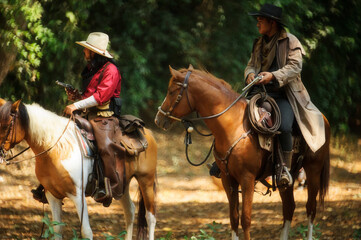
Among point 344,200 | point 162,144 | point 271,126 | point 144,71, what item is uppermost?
point 144,71

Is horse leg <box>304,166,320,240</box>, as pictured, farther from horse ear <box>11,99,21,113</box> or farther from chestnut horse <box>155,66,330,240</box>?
horse ear <box>11,99,21,113</box>

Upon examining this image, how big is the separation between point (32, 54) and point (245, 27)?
5067 mm

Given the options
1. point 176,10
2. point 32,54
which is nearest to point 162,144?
point 176,10

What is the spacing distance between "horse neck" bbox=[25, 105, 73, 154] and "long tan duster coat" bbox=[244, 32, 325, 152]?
86.8 inches

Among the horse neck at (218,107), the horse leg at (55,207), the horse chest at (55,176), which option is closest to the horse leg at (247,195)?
the horse neck at (218,107)

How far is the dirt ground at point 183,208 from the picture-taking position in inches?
309

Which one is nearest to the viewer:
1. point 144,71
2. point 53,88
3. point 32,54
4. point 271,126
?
point 271,126

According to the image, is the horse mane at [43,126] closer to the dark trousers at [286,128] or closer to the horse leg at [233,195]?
the horse leg at [233,195]

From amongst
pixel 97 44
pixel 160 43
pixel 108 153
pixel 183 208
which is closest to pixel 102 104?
pixel 108 153

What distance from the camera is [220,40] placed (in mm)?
11789

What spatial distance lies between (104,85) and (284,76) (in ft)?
6.14

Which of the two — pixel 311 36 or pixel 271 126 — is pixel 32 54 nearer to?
pixel 271 126

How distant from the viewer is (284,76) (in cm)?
570

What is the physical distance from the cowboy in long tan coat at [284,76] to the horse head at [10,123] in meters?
2.42
